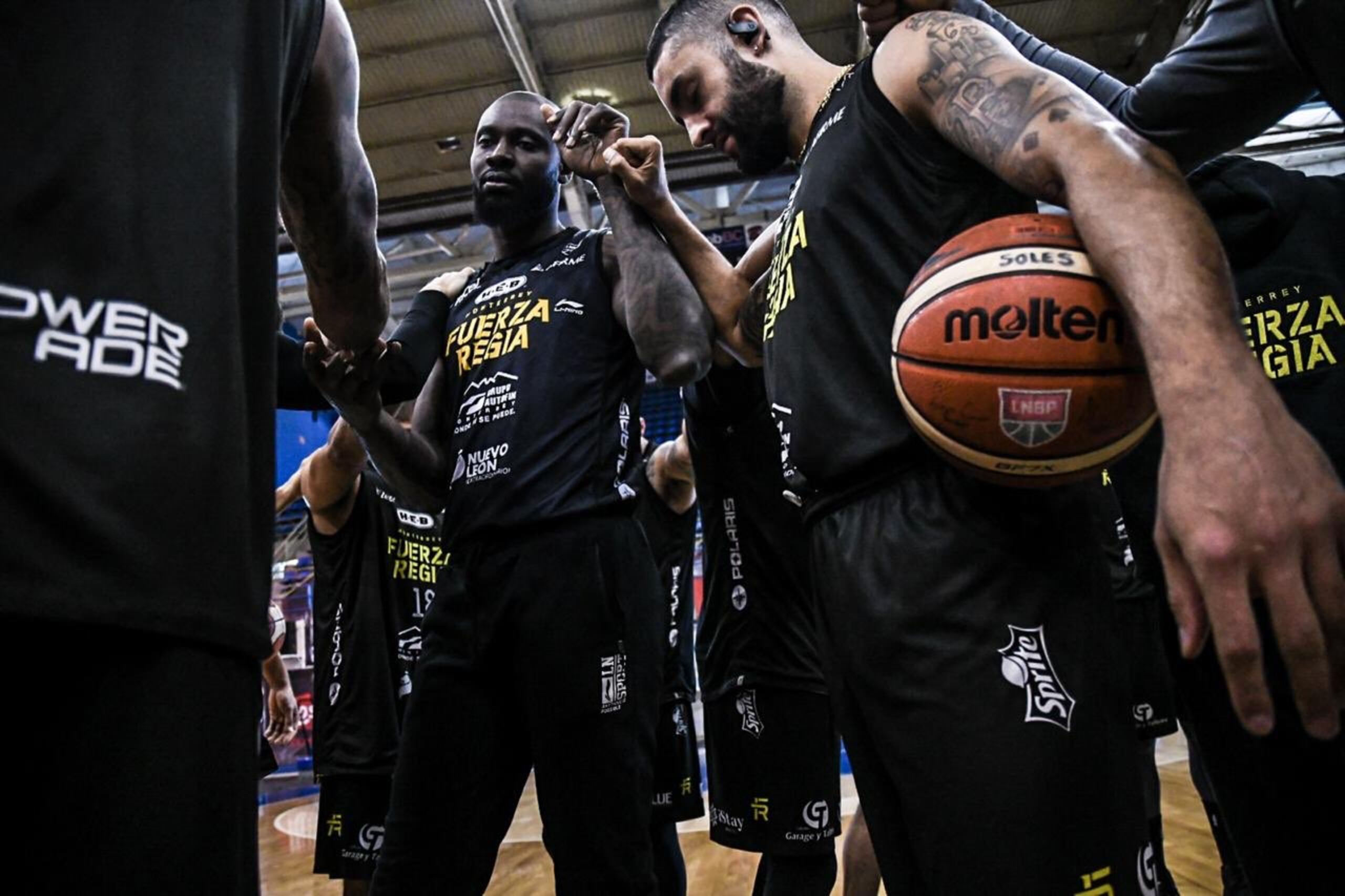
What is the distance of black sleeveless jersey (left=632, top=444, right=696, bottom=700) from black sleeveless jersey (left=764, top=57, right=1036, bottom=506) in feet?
7.95

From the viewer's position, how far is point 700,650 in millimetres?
3414

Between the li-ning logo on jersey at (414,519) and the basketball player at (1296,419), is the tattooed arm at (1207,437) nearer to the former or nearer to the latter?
the basketball player at (1296,419)

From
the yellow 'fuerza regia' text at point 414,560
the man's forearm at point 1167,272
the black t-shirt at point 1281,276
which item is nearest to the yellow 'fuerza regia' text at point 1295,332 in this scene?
the black t-shirt at point 1281,276

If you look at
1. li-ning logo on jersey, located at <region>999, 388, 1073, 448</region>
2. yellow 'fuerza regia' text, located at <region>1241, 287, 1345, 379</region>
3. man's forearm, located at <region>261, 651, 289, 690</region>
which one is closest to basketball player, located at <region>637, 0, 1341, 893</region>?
li-ning logo on jersey, located at <region>999, 388, 1073, 448</region>

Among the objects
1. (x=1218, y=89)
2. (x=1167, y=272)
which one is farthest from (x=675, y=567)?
(x=1167, y=272)

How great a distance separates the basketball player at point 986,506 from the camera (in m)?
0.79

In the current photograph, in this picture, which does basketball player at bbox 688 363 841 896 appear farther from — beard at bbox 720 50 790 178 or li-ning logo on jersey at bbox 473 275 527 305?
beard at bbox 720 50 790 178

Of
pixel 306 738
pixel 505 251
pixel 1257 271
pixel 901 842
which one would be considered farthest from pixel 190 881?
pixel 306 738

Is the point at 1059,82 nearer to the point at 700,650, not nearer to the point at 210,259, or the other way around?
the point at 210,259

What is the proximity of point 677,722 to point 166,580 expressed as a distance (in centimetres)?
313

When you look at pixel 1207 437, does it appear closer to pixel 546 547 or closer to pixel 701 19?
pixel 546 547

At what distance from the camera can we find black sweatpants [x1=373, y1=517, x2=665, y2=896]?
6.24ft

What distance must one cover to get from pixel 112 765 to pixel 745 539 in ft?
8.39

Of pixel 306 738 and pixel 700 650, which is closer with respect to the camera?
pixel 700 650
